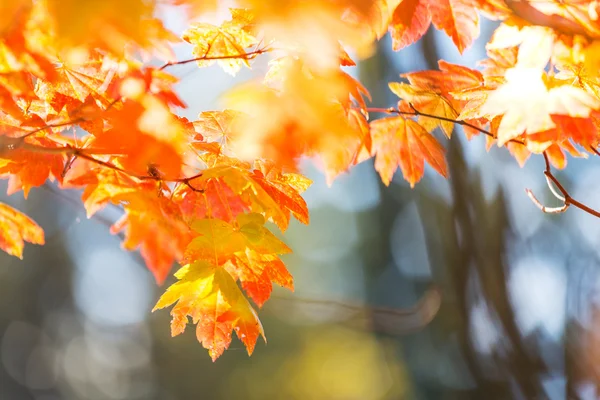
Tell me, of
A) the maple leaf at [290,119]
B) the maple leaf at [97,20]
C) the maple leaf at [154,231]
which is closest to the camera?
the maple leaf at [97,20]

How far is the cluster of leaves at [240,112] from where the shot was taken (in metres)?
0.65

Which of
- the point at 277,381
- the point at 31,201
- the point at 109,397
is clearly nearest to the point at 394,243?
the point at 277,381

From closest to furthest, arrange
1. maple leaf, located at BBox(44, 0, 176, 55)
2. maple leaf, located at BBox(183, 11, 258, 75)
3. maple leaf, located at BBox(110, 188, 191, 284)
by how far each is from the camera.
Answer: maple leaf, located at BBox(44, 0, 176, 55) → maple leaf, located at BBox(110, 188, 191, 284) → maple leaf, located at BBox(183, 11, 258, 75)

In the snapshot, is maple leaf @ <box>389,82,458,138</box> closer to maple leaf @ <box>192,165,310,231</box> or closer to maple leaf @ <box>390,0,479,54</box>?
maple leaf @ <box>390,0,479,54</box>

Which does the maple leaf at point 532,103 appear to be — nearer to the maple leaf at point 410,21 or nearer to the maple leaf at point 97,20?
the maple leaf at point 410,21

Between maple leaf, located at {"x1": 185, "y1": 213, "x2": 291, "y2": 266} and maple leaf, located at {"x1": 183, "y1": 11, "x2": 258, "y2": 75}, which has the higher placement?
maple leaf, located at {"x1": 183, "y1": 11, "x2": 258, "y2": 75}

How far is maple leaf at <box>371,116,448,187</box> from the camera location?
44.3 inches

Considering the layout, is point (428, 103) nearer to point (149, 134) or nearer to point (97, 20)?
point (149, 134)

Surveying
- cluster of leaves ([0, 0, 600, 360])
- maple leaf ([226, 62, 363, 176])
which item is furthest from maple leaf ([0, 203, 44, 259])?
maple leaf ([226, 62, 363, 176])

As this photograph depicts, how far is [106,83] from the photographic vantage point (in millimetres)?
896

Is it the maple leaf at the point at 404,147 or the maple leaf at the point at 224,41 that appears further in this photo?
the maple leaf at the point at 404,147

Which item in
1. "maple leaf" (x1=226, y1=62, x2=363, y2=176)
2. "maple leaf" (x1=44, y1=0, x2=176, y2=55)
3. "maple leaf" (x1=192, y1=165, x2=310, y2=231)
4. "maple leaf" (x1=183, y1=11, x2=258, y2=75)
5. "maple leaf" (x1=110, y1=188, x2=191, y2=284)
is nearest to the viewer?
"maple leaf" (x1=44, y1=0, x2=176, y2=55)

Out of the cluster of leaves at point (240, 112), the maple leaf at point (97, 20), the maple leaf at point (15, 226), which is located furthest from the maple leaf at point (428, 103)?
the maple leaf at point (15, 226)

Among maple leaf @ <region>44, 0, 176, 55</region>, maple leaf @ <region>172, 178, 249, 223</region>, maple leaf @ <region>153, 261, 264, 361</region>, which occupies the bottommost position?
maple leaf @ <region>153, 261, 264, 361</region>
